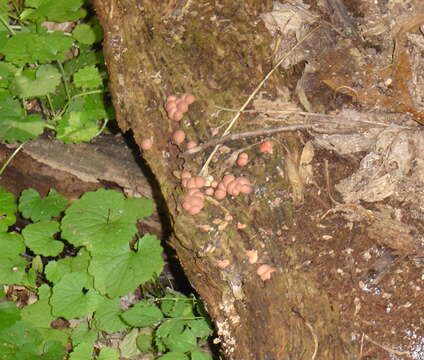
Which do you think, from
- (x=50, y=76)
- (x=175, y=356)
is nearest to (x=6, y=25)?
(x=50, y=76)

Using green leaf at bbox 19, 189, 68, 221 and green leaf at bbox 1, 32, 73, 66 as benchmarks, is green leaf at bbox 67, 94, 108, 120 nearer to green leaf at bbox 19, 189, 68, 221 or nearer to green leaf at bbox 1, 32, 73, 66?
green leaf at bbox 1, 32, 73, 66

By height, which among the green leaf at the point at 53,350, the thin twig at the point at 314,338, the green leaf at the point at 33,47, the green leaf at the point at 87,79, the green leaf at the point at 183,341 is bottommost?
the green leaf at the point at 53,350

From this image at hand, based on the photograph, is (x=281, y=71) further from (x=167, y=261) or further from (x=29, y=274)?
(x=29, y=274)

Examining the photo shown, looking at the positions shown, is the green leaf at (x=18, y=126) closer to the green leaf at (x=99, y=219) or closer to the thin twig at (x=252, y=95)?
the green leaf at (x=99, y=219)

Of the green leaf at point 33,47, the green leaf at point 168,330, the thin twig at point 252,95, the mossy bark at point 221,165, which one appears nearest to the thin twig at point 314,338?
the mossy bark at point 221,165

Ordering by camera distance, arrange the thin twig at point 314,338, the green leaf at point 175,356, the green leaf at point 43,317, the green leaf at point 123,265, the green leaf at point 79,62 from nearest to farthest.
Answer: the thin twig at point 314,338, the green leaf at point 123,265, the green leaf at point 175,356, the green leaf at point 43,317, the green leaf at point 79,62

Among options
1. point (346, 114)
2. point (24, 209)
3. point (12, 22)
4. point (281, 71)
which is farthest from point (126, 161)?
point (12, 22)

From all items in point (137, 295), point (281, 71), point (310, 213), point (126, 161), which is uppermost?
point (281, 71)
